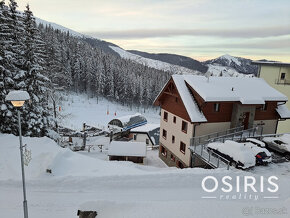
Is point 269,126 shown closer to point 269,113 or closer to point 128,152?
point 269,113

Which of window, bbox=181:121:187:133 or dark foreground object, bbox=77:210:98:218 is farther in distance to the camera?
window, bbox=181:121:187:133

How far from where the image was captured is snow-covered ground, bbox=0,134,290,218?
8.55 metres

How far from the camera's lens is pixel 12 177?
12891 mm

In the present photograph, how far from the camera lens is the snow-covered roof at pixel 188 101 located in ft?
64.3

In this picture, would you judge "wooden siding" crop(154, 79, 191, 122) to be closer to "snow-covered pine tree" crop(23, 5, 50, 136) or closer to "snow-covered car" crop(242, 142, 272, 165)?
"snow-covered car" crop(242, 142, 272, 165)

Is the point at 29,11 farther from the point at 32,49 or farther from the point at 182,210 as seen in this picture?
the point at 182,210

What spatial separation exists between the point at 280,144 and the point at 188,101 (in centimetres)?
935

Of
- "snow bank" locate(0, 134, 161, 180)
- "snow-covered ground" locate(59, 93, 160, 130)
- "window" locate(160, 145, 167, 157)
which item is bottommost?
"snow-covered ground" locate(59, 93, 160, 130)

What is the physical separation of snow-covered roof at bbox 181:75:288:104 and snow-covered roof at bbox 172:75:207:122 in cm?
34

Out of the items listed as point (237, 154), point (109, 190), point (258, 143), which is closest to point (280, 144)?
point (258, 143)

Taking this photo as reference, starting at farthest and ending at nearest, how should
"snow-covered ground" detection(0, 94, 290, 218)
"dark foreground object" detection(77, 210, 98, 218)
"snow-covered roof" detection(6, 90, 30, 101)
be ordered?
"snow-covered ground" detection(0, 94, 290, 218) → "dark foreground object" detection(77, 210, 98, 218) → "snow-covered roof" detection(6, 90, 30, 101)

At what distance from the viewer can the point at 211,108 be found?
20.7m

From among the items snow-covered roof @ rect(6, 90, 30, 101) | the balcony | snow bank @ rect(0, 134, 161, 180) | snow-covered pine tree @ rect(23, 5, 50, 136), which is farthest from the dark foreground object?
the balcony

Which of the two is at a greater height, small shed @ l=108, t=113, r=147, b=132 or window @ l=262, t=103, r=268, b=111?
window @ l=262, t=103, r=268, b=111
